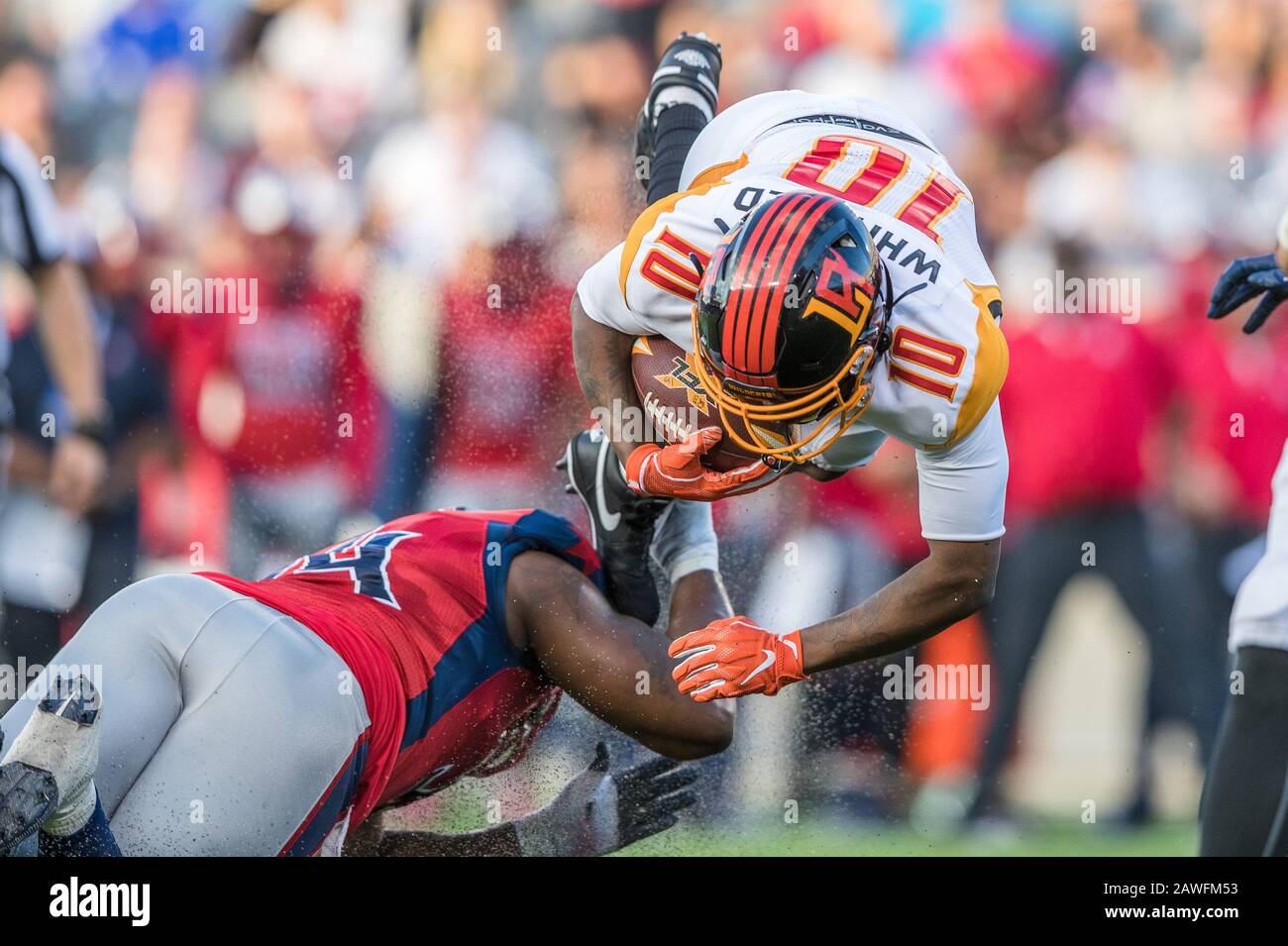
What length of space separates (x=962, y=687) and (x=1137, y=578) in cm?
57

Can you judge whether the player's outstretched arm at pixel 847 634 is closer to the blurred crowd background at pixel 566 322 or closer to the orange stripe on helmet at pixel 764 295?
the orange stripe on helmet at pixel 764 295

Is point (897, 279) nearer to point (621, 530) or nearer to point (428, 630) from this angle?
point (621, 530)


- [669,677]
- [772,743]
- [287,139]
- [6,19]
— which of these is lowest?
[772,743]

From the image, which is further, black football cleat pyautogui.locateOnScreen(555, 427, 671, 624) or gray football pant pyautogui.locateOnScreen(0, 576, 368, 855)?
black football cleat pyautogui.locateOnScreen(555, 427, 671, 624)

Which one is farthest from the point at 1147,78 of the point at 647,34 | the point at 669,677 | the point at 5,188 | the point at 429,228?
the point at 5,188

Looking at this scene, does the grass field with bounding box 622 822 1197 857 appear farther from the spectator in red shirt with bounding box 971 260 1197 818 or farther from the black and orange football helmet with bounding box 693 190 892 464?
the black and orange football helmet with bounding box 693 190 892 464

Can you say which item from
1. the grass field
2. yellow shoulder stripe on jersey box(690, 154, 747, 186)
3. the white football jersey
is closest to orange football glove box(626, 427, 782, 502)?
the white football jersey

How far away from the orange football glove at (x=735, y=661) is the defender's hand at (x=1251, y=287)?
4.69 ft

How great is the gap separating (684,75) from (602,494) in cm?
105

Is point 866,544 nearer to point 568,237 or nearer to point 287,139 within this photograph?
point 568,237

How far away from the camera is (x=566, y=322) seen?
4.26 metres

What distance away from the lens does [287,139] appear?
4516mm

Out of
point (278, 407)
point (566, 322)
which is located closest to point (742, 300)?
point (566, 322)

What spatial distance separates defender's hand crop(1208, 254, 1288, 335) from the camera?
3.38 meters
